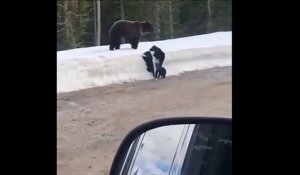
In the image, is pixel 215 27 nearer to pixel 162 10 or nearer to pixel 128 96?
pixel 162 10

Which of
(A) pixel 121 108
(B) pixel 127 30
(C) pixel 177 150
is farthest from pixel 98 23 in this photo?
(C) pixel 177 150

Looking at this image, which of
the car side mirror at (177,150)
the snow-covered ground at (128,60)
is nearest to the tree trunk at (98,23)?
the snow-covered ground at (128,60)

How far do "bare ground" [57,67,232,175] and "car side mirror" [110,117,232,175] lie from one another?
0.04 metres

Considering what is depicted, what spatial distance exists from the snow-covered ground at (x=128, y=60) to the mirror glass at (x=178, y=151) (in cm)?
14

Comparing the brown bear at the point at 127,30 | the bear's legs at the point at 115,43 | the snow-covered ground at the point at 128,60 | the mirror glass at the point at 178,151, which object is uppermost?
the brown bear at the point at 127,30

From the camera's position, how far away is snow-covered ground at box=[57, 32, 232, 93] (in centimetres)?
82

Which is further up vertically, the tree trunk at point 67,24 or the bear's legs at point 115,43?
the tree trunk at point 67,24

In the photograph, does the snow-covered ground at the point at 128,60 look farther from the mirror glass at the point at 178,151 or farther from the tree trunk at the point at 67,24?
the mirror glass at the point at 178,151

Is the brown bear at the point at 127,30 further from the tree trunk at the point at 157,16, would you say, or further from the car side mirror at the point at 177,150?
the car side mirror at the point at 177,150

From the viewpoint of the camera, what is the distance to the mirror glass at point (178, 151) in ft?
2.46

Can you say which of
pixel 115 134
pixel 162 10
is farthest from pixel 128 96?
pixel 162 10
